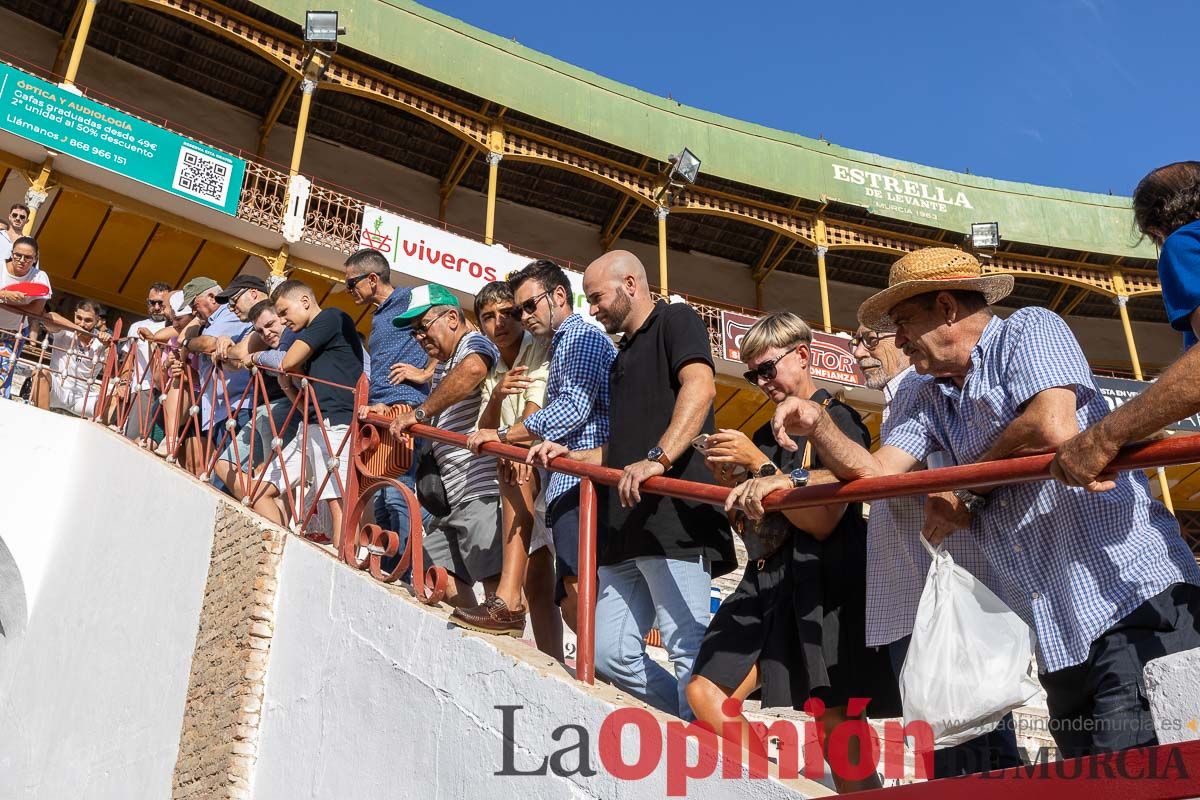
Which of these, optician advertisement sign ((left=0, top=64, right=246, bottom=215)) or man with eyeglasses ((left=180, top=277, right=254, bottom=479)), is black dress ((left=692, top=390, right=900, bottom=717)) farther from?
optician advertisement sign ((left=0, top=64, right=246, bottom=215))

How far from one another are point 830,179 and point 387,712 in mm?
16717

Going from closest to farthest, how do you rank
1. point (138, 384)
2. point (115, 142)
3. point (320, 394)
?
1. point (320, 394)
2. point (138, 384)
3. point (115, 142)

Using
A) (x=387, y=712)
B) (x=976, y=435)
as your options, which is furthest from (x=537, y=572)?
(x=976, y=435)

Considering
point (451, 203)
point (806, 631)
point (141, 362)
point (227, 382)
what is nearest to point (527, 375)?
point (806, 631)

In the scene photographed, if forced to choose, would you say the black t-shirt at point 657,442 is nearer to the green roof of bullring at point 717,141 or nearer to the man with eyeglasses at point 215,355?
the man with eyeglasses at point 215,355

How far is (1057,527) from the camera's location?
7.02 feet

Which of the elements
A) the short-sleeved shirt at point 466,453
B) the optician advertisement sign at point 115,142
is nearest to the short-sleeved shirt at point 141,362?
the short-sleeved shirt at point 466,453

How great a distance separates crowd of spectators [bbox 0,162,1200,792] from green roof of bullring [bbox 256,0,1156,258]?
11.0 meters

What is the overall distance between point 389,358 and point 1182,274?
3.57 metres

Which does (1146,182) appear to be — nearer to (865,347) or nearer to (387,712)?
(865,347)

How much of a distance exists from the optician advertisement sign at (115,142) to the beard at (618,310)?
10.1 m

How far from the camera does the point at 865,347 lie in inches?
141

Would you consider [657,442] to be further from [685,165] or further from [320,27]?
[685,165]

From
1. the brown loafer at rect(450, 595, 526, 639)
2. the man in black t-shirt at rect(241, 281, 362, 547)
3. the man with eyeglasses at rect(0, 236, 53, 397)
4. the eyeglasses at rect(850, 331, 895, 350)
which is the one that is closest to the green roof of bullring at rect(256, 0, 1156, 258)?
the man with eyeglasses at rect(0, 236, 53, 397)
